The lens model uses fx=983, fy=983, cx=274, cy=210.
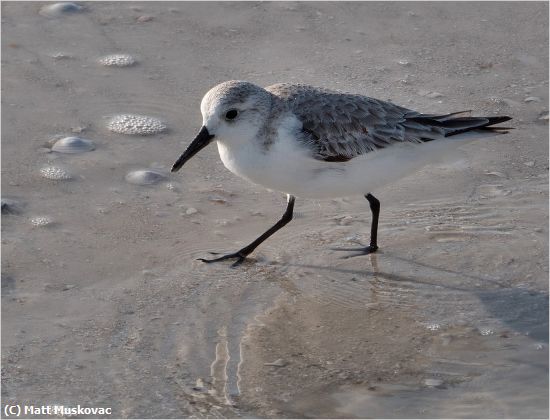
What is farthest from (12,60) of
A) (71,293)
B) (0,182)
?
(71,293)

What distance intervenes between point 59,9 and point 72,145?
2.20 metres

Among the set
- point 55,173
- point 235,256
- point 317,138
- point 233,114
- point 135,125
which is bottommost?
point 235,256

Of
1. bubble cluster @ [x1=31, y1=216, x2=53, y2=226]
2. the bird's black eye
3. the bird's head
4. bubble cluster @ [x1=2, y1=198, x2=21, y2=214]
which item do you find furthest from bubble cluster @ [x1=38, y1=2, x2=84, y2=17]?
the bird's black eye

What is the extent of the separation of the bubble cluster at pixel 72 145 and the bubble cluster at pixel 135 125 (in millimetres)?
290

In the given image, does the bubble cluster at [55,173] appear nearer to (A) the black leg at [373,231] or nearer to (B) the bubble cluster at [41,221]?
(B) the bubble cluster at [41,221]

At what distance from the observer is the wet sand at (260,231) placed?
15.9ft

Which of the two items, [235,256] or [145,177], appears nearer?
[235,256]

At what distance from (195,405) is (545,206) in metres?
3.02

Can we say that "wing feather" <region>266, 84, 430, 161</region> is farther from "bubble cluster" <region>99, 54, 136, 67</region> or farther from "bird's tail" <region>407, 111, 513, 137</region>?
"bubble cluster" <region>99, 54, 136, 67</region>

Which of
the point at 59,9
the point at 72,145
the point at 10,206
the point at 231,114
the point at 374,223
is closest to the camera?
the point at 231,114

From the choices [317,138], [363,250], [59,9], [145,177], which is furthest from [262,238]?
[59,9]

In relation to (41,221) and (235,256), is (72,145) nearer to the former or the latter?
(41,221)

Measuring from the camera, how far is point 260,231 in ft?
20.9

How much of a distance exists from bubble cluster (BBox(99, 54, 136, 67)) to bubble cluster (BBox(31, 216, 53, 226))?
219 cm
